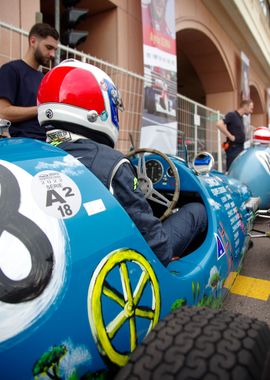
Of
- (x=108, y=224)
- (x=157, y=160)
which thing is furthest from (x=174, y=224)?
(x=108, y=224)

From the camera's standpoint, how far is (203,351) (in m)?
0.77

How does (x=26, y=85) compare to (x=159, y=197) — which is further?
(x=26, y=85)

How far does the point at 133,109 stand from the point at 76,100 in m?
3.56

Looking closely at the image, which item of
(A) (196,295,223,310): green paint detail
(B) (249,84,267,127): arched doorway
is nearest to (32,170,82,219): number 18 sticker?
(A) (196,295,223,310): green paint detail

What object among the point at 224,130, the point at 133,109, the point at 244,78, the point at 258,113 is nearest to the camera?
the point at 133,109

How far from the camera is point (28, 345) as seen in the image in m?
0.74

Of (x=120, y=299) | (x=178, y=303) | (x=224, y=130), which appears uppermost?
(x=224, y=130)

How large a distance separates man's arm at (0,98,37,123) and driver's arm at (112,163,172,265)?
1.24 metres

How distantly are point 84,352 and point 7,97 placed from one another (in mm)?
1890

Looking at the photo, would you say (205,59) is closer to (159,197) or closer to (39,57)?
(39,57)

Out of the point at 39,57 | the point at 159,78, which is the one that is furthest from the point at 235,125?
the point at 39,57

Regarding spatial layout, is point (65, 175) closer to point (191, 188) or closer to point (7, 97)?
point (191, 188)

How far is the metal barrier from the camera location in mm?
3227

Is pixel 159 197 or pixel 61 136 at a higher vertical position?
pixel 61 136
